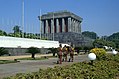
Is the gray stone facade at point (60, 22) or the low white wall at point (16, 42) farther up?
the gray stone facade at point (60, 22)

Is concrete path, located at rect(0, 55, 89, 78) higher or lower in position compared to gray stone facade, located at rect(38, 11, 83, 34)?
lower

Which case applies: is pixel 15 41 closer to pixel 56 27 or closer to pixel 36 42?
pixel 36 42

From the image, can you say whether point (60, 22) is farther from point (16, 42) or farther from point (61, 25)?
point (16, 42)

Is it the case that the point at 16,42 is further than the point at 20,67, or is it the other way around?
the point at 16,42

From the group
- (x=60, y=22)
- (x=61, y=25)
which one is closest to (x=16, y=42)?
(x=60, y=22)

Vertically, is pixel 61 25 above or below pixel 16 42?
above

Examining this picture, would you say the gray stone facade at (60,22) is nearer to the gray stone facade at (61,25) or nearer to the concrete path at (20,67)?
the gray stone facade at (61,25)

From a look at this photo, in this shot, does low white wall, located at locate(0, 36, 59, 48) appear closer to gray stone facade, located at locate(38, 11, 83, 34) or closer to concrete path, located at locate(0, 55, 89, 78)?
concrete path, located at locate(0, 55, 89, 78)

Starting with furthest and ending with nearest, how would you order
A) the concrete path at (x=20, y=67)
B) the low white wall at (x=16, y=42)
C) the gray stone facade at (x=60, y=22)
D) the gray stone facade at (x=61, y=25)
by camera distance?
the gray stone facade at (x=60, y=22)
the gray stone facade at (x=61, y=25)
the low white wall at (x=16, y=42)
the concrete path at (x=20, y=67)

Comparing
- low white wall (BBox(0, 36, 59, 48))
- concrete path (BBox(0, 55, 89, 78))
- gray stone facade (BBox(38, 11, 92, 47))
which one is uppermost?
gray stone facade (BBox(38, 11, 92, 47))

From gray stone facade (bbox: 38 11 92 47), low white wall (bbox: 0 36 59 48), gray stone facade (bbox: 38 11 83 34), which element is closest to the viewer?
low white wall (bbox: 0 36 59 48)

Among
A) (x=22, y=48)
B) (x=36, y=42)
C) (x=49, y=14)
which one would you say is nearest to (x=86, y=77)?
(x=22, y=48)

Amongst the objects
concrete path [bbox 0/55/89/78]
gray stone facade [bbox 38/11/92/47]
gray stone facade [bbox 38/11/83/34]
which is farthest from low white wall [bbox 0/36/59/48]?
gray stone facade [bbox 38/11/83/34]

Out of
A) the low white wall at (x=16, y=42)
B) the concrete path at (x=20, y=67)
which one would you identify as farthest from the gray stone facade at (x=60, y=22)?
the concrete path at (x=20, y=67)
